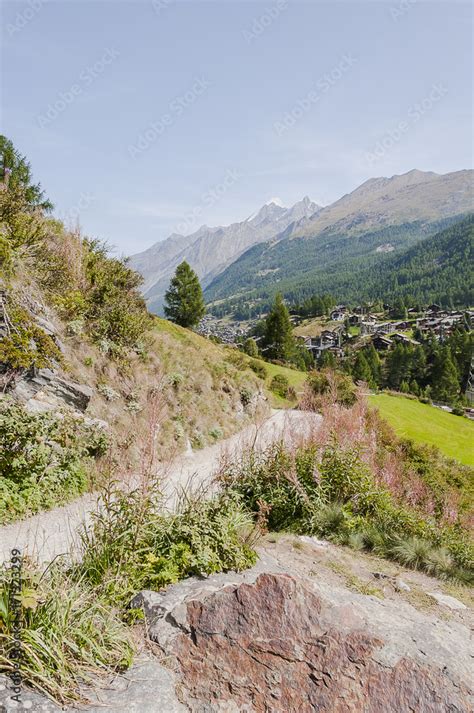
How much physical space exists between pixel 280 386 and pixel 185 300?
Answer: 18.0 metres

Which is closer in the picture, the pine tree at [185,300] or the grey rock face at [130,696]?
the grey rock face at [130,696]

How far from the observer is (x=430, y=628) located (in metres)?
4.17

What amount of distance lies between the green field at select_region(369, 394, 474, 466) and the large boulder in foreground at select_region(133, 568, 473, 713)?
19716mm

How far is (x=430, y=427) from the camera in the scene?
27125 mm

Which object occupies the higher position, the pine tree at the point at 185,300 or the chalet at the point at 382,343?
the pine tree at the point at 185,300

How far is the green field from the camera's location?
2286 cm

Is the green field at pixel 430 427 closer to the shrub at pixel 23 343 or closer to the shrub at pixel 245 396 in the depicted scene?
the shrub at pixel 245 396

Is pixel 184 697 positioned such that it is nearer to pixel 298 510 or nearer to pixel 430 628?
pixel 430 628

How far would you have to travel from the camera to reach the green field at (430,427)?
2286 centimetres

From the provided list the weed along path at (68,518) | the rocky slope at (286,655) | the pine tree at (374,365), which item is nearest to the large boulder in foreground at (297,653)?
the rocky slope at (286,655)

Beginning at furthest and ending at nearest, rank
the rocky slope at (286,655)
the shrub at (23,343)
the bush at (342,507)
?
the shrub at (23,343)
the bush at (342,507)
the rocky slope at (286,655)

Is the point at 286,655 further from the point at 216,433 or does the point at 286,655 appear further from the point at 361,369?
the point at 361,369

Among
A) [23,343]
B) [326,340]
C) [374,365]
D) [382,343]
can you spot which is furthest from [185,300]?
[326,340]

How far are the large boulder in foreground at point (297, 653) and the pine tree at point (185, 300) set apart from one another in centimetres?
3713
